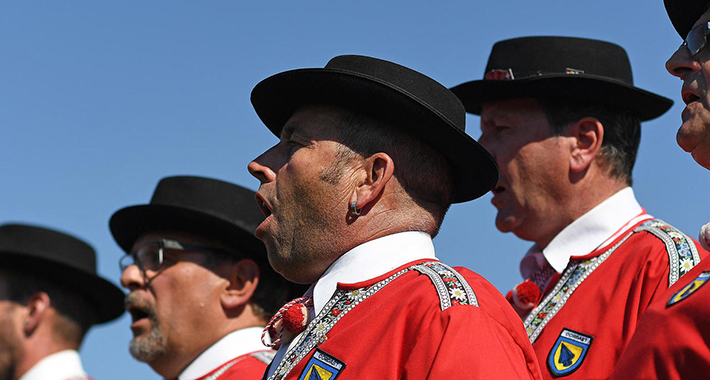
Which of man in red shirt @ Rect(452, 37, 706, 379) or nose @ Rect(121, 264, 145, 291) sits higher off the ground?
man in red shirt @ Rect(452, 37, 706, 379)

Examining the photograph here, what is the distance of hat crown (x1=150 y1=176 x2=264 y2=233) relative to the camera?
566 centimetres

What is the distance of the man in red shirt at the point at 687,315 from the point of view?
234 centimetres

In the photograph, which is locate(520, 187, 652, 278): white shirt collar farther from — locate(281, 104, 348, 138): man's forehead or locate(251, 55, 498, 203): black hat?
locate(281, 104, 348, 138): man's forehead

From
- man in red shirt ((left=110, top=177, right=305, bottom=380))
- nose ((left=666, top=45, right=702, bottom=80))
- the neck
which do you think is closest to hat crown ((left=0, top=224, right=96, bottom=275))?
man in red shirt ((left=110, top=177, right=305, bottom=380))

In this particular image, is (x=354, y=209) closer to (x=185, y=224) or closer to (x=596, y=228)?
(x=596, y=228)

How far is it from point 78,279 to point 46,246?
38 cm

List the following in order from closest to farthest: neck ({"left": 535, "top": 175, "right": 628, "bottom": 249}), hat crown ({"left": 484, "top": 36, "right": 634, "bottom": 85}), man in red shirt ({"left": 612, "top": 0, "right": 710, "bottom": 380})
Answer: man in red shirt ({"left": 612, "top": 0, "right": 710, "bottom": 380}) < neck ({"left": 535, "top": 175, "right": 628, "bottom": 249}) < hat crown ({"left": 484, "top": 36, "right": 634, "bottom": 85})

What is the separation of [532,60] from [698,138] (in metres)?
2.31

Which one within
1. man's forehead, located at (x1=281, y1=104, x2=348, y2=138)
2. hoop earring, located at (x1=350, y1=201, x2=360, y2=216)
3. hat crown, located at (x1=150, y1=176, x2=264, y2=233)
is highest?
man's forehead, located at (x1=281, y1=104, x2=348, y2=138)

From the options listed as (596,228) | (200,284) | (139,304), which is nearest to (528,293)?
(596,228)

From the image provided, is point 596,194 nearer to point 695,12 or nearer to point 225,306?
point 695,12

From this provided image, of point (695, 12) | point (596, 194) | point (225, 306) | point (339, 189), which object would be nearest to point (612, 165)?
point (596, 194)

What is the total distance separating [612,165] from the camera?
16.1 ft

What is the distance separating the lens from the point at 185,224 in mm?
5719
